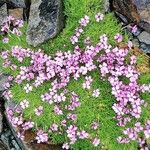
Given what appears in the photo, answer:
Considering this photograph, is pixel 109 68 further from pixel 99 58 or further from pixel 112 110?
pixel 112 110

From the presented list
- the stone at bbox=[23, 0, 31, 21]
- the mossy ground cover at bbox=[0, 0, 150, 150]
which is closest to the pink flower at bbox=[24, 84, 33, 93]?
the mossy ground cover at bbox=[0, 0, 150, 150]

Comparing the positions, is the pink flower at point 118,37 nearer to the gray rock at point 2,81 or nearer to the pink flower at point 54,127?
the pink flower at point 54,127

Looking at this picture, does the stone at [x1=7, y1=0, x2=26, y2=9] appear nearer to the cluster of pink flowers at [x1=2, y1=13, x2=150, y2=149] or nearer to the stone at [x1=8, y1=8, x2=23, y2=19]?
the stone at [x1=8, y1=8, x2=23, y2=19]

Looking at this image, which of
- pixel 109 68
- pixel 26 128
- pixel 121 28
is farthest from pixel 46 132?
pixel 121 28

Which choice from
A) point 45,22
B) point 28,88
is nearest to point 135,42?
point 45,22

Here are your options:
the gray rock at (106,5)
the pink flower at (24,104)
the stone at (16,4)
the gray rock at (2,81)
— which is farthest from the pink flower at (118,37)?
the gray rock at (2,81)

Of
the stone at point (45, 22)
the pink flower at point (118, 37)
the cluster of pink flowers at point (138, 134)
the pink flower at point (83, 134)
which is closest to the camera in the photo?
the cluster of pink flowers at point (138, 134)
